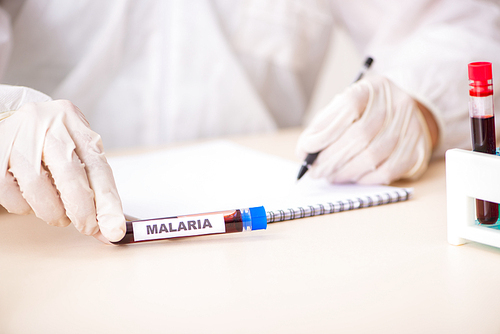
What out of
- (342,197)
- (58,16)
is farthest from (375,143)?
(58,16)

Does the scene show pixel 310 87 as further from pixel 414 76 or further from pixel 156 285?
pixel 156 285

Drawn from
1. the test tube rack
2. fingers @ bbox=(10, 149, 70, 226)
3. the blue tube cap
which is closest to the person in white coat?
fingers @ bbox=(10, 149, 70, 226)

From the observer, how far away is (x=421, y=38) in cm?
105

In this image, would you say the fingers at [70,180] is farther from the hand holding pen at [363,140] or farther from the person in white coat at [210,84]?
the hand holding pen at [363,140]

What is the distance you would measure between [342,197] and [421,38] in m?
0.53

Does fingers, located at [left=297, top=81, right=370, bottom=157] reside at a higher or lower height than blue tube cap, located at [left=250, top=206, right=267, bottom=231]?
higher

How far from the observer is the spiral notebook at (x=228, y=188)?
0.67 meters

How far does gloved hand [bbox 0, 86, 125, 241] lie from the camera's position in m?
0.54

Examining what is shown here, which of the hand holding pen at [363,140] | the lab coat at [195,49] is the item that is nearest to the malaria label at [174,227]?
the hand holding pen at [363,140]

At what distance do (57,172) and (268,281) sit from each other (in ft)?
0.90

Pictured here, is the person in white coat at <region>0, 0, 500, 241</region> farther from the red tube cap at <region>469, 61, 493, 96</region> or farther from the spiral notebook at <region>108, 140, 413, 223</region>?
the red tube cap at <region>469, 61, 493, 96</region>

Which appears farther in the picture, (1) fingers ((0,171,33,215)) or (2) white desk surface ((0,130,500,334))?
(1) fingers ((0,171,33,215))

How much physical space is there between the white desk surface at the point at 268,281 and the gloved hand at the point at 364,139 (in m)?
0.14

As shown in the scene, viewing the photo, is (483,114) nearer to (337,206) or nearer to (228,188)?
(337,206)
